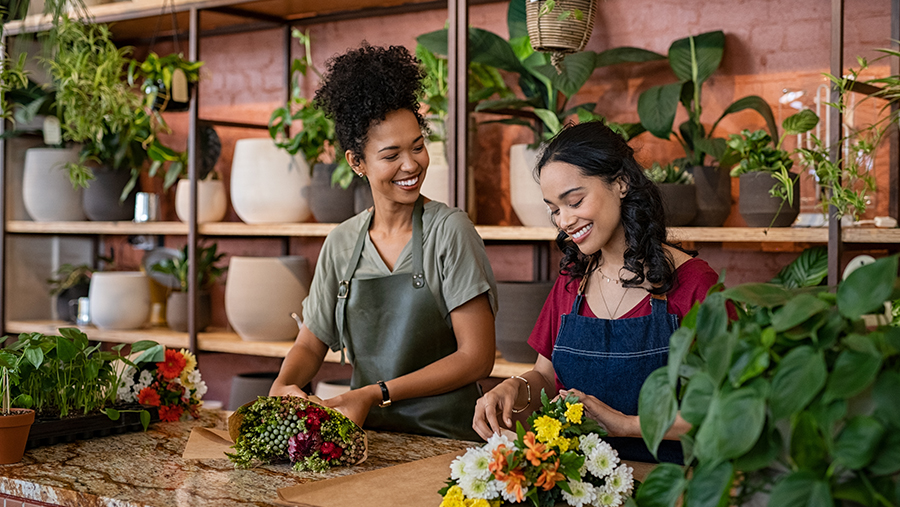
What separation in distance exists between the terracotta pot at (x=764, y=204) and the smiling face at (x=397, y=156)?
1155 mm

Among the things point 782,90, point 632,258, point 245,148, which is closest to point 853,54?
point 782,90

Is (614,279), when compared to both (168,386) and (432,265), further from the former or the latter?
(168,386)

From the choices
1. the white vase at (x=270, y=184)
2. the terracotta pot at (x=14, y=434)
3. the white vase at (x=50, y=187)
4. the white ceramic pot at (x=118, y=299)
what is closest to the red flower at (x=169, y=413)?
the terracotta pot at (x=14, y=434)

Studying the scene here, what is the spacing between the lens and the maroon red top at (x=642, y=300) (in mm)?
1648

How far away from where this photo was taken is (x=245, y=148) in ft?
11.3

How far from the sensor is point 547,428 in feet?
3.76

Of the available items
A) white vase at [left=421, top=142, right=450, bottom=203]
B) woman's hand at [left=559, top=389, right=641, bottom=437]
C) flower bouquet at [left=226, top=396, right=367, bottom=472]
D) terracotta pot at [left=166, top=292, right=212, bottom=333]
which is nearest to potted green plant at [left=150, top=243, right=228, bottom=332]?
terracotta pot at [left=166, top=292, right=212, bottom=333]

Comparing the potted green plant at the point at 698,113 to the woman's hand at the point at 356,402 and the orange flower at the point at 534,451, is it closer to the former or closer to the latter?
the woman's hand at the point at 356,402

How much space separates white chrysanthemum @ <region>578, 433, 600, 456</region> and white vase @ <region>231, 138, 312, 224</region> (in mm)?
2410

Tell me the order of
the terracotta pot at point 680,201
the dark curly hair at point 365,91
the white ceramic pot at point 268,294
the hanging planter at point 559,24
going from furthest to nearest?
the white ceramic pot at point 268,294, the terracotta pot at point 680,201, the hanging planter at point 559,24, the dark curly hair at point 365,91

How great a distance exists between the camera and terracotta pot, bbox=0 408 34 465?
150 cm

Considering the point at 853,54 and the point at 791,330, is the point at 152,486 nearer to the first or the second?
the point at 791,330

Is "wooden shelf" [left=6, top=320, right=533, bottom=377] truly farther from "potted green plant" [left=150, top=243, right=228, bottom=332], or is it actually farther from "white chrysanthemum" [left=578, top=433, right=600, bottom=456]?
"white chrysanthemum" [left=578, top=433, right=600, bottom=456]

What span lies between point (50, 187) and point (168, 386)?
7.91 feet
